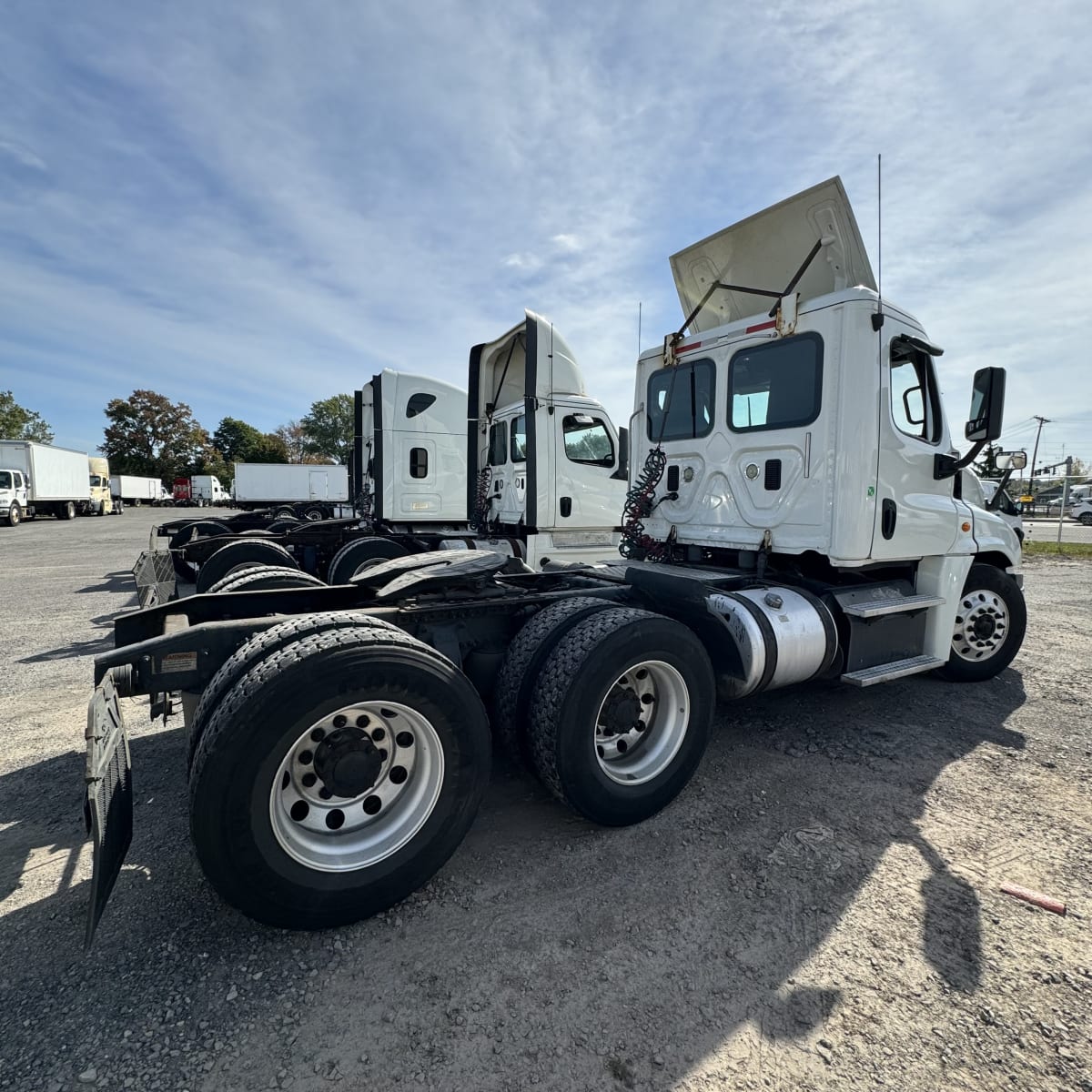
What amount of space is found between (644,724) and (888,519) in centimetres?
253

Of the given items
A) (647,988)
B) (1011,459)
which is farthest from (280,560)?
(1011,459)

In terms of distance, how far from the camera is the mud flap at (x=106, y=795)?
193 centimetres

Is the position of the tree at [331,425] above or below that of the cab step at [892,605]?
above

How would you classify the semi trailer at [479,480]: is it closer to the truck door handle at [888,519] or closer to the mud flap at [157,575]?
the mud flap at [157,575]

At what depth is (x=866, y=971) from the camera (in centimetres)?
221

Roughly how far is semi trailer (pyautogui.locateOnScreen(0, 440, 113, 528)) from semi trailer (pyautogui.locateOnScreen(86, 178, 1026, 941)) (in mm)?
35804

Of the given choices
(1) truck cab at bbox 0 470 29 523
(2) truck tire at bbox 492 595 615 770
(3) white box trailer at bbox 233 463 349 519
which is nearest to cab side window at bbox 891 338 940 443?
(2) truck tire at bbox 492 595 615 770

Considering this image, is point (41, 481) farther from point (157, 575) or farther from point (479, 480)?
point (157, 575)

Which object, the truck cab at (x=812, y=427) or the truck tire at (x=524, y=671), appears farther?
the truck cab at (x=812, y=427)

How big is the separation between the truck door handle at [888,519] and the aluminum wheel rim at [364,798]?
359 cm

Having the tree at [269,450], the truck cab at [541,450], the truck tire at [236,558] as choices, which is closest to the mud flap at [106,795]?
the truck tire at [236,558]

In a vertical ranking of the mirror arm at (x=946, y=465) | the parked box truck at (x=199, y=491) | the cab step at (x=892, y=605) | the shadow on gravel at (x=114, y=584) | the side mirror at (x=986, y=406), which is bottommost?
the shadow on gravel at (x=114, y=584)

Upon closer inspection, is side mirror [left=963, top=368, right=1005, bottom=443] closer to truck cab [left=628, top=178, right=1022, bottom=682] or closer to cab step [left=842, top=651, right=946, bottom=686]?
truck cab [left=628, top=178, right=1022, bottom=682]

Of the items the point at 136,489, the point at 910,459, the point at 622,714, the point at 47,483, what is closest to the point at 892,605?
the point at 910,459
